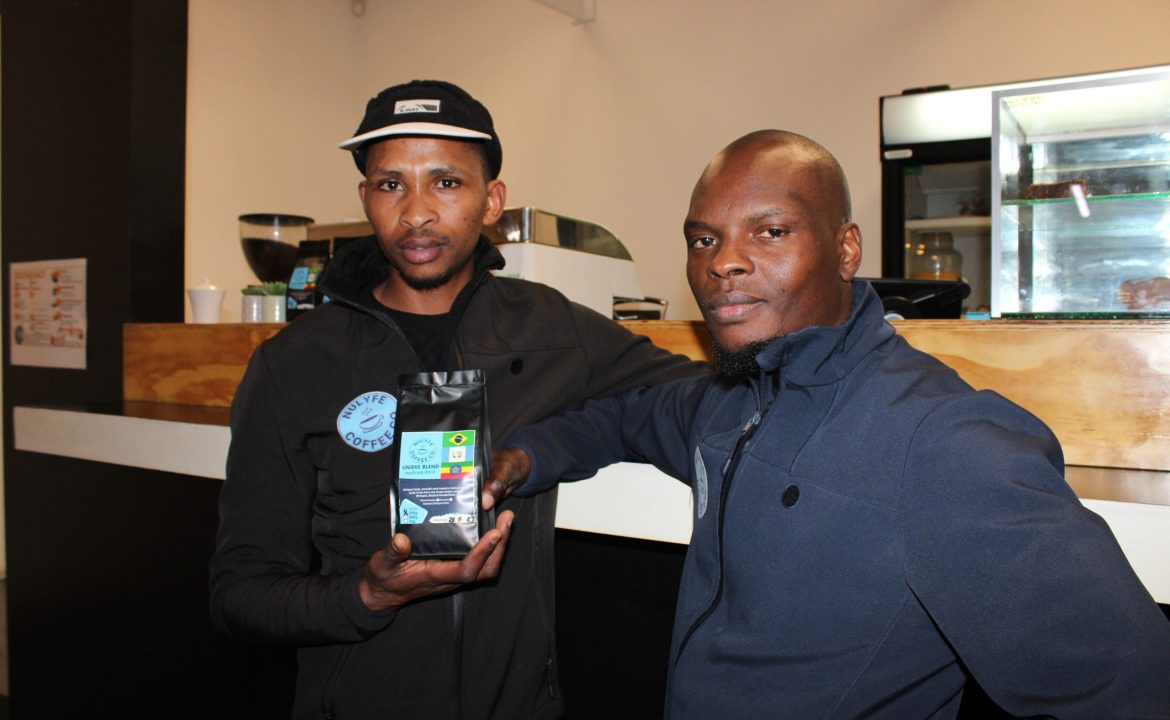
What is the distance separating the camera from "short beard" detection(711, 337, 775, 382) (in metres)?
0.97

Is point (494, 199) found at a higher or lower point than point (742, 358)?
higher

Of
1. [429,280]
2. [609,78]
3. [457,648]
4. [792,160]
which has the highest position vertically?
[609,78]

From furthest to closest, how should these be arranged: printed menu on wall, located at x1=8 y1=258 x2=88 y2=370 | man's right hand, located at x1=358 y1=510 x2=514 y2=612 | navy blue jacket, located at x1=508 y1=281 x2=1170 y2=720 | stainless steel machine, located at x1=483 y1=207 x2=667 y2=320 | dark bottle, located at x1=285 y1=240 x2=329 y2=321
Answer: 1. printed menu on wall, located at x1=8 y1=258 x2=88 y2=370
2. dark bottle, located at x1=285 y1=240 x2=329 y2=321
3. stainless steel machine, located at x1=483 y1=207 x2=667 y2=320
4. man's right hand, located at x1=358 y1=510 x2=514 y2=612
5. navy blue jacket, located at x1=508 y1=281 x2=1170 y2=720

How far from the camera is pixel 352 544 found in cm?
125

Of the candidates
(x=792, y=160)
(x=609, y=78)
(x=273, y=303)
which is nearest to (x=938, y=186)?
(x=609, y=78)

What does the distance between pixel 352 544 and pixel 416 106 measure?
0.65 metres

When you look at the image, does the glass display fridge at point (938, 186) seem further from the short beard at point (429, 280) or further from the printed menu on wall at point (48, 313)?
the printed menu on wall at point (48, 313)

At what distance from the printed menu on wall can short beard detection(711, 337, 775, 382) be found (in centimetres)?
230

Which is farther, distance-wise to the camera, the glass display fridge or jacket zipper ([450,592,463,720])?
the glass display fridge

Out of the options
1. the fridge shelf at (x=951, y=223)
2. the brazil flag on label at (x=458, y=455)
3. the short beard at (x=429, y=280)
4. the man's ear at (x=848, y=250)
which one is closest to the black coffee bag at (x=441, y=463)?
the brazil flag on label at (x=458, y=455)

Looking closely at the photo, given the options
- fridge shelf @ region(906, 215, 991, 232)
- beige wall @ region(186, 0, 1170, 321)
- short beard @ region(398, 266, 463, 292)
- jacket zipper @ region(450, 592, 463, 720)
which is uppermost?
beige wall @ region(186, 0, 1170, 321)

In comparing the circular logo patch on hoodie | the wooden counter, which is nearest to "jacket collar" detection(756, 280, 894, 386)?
the wooden counter

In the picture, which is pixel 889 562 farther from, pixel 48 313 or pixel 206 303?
pixel 48 313

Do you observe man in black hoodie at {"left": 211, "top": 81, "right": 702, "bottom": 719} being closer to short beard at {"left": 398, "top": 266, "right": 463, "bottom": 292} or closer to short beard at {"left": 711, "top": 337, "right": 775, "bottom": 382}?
short beard at {"left": 398, "top": 266, "right": 463, "bottom": 292}
